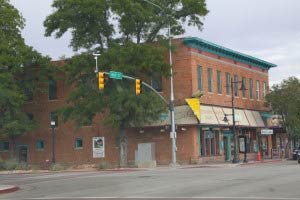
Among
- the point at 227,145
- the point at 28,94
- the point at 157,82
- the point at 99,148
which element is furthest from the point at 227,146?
the point at 28,94

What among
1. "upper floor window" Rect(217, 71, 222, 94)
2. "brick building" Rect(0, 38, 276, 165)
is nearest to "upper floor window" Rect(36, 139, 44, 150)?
"brick building" Rect(0, 38, 276, 165)

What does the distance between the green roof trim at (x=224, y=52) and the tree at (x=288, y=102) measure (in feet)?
13.0

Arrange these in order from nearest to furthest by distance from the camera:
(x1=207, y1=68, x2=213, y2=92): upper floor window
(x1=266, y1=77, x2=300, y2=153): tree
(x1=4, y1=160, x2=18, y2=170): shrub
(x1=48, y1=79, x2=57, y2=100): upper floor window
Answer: (x1=4, y1=160, x2=18, y2=170): shrub
(x1=207, y1=68, x2=213, y2=92): upper floor window
(x1=266, y1=77, x2=300, y2=153): tree
(x1=48, y1=79, x2=57, y2=100): upper floor window

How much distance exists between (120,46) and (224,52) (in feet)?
43.9

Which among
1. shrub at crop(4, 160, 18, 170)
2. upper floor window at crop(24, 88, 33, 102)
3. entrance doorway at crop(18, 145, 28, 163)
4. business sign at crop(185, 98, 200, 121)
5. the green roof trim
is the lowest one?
shrub at crop(4, 160, 18, 170)

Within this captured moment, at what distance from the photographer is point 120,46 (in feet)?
139

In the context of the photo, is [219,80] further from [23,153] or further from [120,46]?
[23,153]

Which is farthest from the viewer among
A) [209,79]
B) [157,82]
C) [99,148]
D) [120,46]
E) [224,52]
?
[224,52]

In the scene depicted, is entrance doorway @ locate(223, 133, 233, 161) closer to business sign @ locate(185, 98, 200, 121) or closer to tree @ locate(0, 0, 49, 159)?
business sign @ locate(185, 98, 200, 121)

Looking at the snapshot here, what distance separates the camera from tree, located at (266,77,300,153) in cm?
5291

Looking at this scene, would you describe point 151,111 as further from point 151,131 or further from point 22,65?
point 22,65

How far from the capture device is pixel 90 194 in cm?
1914

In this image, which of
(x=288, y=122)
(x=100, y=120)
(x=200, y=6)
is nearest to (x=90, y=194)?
(x=200, y=6)

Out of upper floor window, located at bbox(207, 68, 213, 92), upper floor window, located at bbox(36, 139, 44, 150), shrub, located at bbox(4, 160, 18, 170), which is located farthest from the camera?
upper floor window, located at bbox(36, 139, 44, 150)
